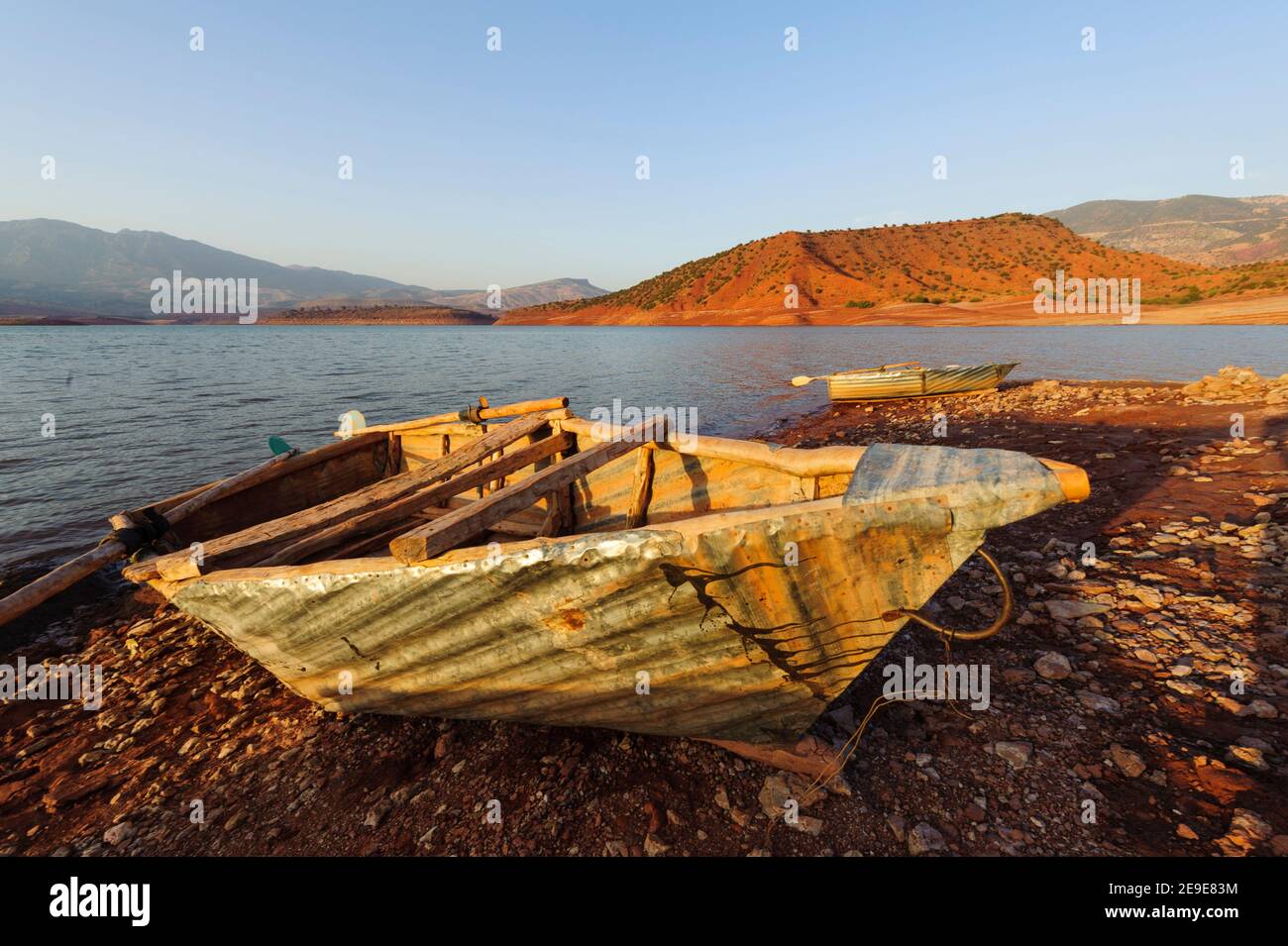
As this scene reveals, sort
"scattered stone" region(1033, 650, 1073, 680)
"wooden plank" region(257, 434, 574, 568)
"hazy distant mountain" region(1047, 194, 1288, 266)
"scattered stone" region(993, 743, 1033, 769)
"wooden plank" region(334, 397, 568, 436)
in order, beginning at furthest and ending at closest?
"hazy distant mountain" region(1047, 194, 1288, 266) → "wooden plank" region(334, 397, 568, 436) → "scattered stone" region(1033, 650, 1073, 680) → "wooden plank" region(257, 434, 574, 568) → "scattered stone" region(993, 743, 1033, 769)

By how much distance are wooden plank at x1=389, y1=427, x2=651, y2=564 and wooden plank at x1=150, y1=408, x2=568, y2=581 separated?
117 cm

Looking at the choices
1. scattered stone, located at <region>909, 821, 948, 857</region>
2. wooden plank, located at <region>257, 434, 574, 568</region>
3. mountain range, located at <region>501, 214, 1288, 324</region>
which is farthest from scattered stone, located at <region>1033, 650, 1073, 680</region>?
mountain range, located at <region>501, 214, 1288, 324</region>

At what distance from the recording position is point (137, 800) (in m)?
3.50

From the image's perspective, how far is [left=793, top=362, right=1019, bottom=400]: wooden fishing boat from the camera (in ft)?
56.3

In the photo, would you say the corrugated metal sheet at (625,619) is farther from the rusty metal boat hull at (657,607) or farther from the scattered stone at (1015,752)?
the scattered stone at (1015,752)

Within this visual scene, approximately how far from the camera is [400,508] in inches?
164

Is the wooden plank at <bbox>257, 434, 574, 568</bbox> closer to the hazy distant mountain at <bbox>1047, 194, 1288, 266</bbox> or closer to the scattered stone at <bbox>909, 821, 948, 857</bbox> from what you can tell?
the scattered stone at <bbox>909, 821, 948, 857</bbox>

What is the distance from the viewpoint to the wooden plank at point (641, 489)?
15.1ft

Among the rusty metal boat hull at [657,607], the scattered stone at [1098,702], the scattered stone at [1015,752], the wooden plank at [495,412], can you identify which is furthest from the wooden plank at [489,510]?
the scattered stone at [1098,702]

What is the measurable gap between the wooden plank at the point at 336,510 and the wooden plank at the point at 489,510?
117cm

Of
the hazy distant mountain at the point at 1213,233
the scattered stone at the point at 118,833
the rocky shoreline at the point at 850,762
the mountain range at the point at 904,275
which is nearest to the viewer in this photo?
the rocky shoreline at the point at 850,762
